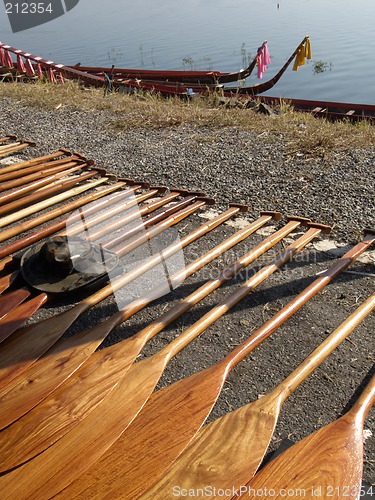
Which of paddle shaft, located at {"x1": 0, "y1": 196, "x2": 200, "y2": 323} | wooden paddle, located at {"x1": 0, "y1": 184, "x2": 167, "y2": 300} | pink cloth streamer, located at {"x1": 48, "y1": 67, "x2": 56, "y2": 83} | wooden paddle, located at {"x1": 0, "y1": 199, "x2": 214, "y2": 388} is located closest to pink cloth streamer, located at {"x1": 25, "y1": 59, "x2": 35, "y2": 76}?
pink cloth streamer, located at {"x1": 48, "y1": 67, "x2": 56, "y2": 83}

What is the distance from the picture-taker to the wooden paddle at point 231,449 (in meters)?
1.56

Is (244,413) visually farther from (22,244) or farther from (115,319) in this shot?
(22,244)

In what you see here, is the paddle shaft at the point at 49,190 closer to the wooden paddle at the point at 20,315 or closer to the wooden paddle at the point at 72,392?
the wooden paddle at the point at 20,315

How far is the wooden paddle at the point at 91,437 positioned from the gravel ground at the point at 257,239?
0.63 feet

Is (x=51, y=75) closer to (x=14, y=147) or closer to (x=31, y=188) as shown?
(x=14, y=147)

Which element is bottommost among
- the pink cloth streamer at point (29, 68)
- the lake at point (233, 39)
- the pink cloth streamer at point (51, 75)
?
the lake at point (233, 39)

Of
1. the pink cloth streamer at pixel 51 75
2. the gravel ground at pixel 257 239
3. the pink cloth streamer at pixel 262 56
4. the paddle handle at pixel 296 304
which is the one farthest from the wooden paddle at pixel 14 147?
the pink cloth streamer at pixel 262 56

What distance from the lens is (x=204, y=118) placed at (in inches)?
228

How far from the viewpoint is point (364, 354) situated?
2285mm

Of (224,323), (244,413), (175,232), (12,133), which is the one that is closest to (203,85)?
(12,133)

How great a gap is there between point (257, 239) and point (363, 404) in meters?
1.59

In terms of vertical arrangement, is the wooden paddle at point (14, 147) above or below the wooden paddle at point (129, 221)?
above

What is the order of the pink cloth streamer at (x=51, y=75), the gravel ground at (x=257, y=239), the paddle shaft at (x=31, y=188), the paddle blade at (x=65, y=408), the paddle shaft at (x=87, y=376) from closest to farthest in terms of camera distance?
1. the paddle blade at (x=65, y=408)
2. the paddle shaft at (x=87, y=376)
3. the gravel ground at (x=257, y=239)
4. the paddle shaft at (x=31, y=188)
5. the pink cloth streamer at (x=51, y=75)

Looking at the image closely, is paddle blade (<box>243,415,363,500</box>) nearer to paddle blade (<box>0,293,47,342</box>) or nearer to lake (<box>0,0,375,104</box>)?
paddle blade (<box>0,293,47,342</box>)
